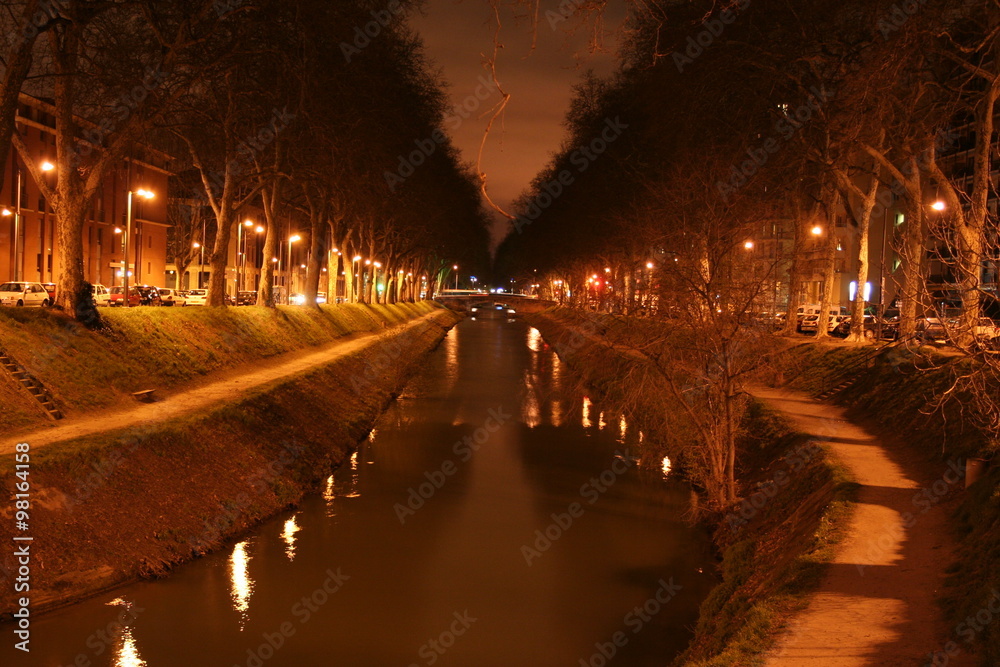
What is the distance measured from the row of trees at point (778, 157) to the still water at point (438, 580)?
3.06 m

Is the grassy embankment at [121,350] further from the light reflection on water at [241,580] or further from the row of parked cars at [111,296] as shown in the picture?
the row of parked cars at [111,296]

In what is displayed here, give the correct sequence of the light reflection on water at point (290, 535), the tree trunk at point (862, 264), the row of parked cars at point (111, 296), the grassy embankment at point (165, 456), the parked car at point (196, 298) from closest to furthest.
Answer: the grassy embankment at point (165, 456), the light reflection on water at point (290, 535), the tree trunk at point (862, 264), the row of parked cars at point (111, 296), the parked car at point (196, 298)

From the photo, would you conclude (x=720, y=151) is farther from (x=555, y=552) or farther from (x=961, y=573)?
(x=961, y=573)

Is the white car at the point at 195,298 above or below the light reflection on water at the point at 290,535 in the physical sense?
above

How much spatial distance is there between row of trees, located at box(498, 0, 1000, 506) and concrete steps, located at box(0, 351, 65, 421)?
10.6m

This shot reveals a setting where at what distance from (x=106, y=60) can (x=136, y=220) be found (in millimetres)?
54682

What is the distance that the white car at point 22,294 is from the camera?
147ft

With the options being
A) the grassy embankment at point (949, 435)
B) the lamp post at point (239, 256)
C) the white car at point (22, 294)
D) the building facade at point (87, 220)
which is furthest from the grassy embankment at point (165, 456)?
the lamp post at point (239, 256)

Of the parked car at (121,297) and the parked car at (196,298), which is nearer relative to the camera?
the parked car at (121,297)

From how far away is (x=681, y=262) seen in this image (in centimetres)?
1853

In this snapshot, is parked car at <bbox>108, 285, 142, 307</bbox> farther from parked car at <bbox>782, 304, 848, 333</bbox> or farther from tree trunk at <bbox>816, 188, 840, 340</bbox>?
parked car at <bbox>782, 304, 848, 333</bbox>

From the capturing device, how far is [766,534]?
16141 mm

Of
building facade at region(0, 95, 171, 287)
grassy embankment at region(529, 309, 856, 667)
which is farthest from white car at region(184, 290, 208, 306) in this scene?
grassy embankment at region(529, 309, 856, 667)

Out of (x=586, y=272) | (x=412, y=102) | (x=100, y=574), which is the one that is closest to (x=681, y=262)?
(x=100, y=574)
